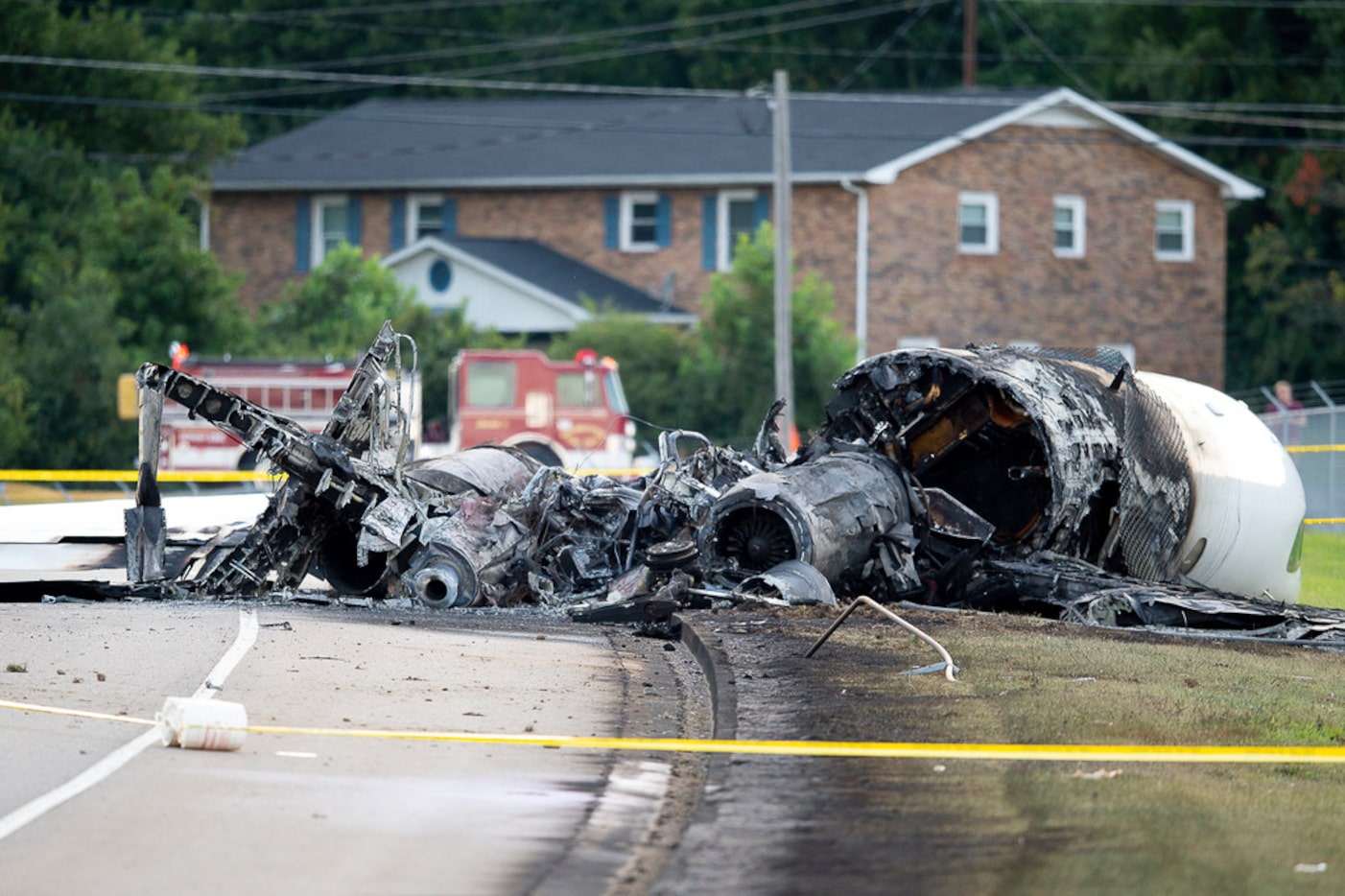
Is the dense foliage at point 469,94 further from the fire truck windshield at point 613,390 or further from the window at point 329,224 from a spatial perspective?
the fire truck windshield at point 613,390

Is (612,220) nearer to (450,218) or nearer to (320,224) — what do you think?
(450,218)

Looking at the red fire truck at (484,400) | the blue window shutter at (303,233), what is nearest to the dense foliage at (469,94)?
the blue window shutter at (303,233)

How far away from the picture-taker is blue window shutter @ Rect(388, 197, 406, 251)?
163 ft

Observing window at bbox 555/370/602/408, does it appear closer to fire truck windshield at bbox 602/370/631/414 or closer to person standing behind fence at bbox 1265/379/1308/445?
fire truck windshield at bbox 602/370/631/414

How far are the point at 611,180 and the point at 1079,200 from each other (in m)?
10.8

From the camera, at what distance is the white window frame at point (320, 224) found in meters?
50.1

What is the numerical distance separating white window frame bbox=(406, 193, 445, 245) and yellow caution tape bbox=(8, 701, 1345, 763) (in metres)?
40.5

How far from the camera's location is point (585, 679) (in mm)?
11875

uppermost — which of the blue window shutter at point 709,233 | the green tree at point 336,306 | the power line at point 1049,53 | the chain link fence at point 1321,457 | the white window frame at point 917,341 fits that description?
the power line at point 1049,53

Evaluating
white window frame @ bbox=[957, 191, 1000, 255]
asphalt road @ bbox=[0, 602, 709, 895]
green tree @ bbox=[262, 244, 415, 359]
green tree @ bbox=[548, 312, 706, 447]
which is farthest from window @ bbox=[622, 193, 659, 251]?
asphalt road @ bbox=[0, 602, 709, 895]

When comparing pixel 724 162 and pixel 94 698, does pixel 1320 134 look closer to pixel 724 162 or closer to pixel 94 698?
pixel 724 162

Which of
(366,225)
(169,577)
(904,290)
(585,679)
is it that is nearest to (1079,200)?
(904,290)

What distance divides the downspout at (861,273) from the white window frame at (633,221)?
15.0 ft

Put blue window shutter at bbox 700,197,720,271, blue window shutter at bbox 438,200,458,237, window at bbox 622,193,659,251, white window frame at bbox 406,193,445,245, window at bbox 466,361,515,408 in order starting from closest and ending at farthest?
1. window at bbox 466,361,515,408
2. blue window shutter at bbox 700,197,720,271
3. window at bbox 622,193,659,251
4. blue window shutter at bbox 438,200,458,237
5. white window frame at bbox 406,193,445,245
